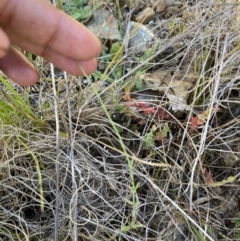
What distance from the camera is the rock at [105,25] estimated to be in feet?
4.91

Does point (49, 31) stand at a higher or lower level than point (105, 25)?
higher

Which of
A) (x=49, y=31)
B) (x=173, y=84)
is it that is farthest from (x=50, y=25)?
(x=173, y=84)

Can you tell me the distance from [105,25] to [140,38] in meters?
0.11

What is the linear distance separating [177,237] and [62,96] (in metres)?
0.46

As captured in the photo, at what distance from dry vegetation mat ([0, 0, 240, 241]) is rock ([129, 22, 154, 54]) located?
6 cm

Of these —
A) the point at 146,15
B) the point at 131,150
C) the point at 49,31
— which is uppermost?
the point at 49,31

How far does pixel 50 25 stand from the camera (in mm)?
910

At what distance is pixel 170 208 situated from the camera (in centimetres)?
120

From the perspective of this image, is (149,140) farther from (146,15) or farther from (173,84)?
(146,15)

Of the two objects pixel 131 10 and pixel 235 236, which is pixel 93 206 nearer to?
pixel 235 236

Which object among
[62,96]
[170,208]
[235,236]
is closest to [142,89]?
[62,96]

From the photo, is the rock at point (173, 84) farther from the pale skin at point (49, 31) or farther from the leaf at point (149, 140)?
the pale skin at point (49, 31)

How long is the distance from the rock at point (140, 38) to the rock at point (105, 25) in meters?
0.05

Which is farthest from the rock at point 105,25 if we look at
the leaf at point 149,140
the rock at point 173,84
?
the leaf at point 149,140
